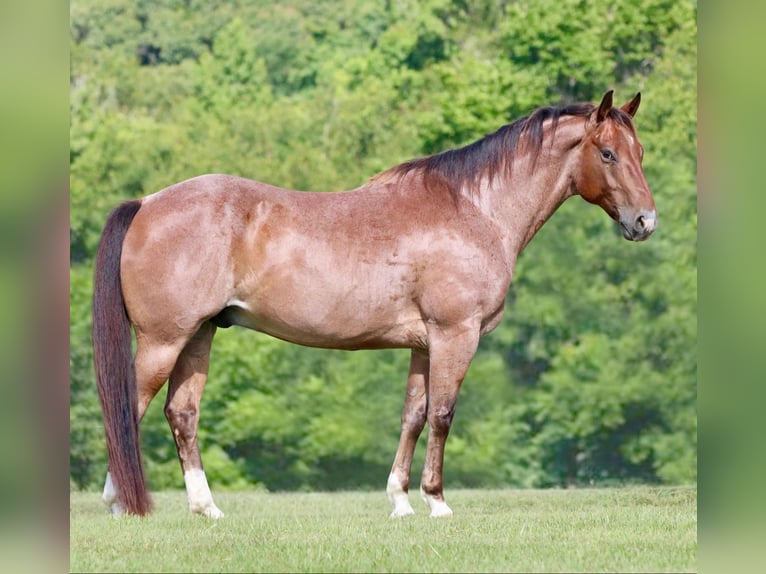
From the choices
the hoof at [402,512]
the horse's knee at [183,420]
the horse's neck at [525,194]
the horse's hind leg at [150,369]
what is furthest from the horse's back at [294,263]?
the hoof at [402,512]

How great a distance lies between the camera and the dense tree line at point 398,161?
2083cm

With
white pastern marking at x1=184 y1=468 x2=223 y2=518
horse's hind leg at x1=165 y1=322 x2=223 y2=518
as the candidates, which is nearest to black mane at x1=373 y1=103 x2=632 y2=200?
horse's hind leg at x1=165 y1=322 x2=223 y2=518

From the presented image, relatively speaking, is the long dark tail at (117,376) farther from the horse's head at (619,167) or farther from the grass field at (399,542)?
the horse's head at (619,167)

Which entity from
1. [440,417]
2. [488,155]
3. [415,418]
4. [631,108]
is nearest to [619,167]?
[631,108]

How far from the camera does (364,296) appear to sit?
700cm

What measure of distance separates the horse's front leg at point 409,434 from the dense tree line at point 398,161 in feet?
42.7

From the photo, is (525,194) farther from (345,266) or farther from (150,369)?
(150,369)

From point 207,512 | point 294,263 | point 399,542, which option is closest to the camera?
point 399,542

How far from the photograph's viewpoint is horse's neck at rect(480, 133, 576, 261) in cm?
732

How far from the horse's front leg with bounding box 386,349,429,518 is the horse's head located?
5.56 feet

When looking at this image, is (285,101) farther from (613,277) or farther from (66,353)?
(66,353)

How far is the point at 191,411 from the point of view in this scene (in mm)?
7160

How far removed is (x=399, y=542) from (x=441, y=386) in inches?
58.6

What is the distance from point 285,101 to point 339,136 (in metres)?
1.66
